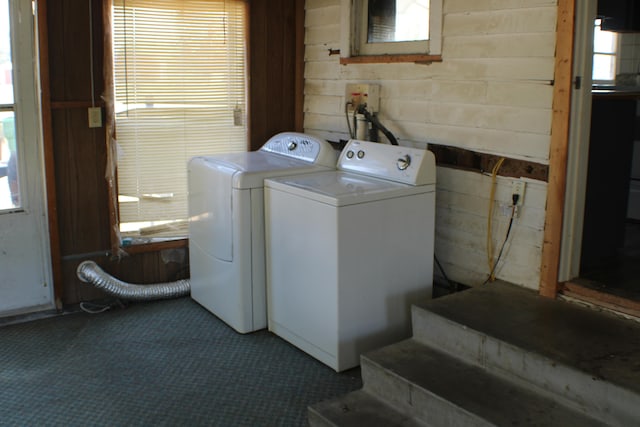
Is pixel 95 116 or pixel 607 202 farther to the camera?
pixel 95 116

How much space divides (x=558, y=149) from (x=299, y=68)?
2.15 metres

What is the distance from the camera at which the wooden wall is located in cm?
367

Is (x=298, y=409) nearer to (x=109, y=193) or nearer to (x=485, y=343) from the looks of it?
(x=485, y=343)

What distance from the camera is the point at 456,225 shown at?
3535mm

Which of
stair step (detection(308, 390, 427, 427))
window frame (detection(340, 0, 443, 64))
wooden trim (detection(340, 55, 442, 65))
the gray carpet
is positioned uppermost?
window frame (detection(340, 0, 443, 64))

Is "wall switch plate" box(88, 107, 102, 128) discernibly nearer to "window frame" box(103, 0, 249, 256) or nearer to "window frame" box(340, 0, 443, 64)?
"window frame" box(103, 0, 249, 256)

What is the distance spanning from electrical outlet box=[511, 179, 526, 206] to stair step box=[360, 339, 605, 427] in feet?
2.84

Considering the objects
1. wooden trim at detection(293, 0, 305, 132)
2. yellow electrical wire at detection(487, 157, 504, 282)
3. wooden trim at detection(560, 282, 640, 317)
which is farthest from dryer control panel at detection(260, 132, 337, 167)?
wooden trim at detection(560, 282, 640, 317)

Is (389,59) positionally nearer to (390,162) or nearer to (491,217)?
(390,162)

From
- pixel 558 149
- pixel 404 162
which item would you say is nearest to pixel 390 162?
pixel 404 162

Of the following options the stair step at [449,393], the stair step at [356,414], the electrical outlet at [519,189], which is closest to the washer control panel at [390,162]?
the electrical outlet at [519,189]

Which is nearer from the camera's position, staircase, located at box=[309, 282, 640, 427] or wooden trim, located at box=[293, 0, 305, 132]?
staircase, located at box=[309, 282, 640, 427]

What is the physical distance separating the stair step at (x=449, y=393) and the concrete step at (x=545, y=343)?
0.05 meters

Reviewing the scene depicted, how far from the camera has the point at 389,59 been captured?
12.6ft
